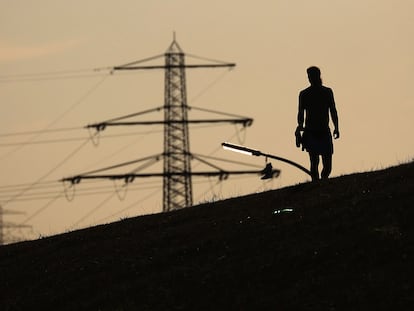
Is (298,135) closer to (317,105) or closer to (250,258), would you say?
(317,105)

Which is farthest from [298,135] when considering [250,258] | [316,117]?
[250,258]

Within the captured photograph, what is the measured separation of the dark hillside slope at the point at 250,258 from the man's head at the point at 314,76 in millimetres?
2072

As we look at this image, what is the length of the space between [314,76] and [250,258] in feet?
22.0

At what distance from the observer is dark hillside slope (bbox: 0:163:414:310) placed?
19.8 m

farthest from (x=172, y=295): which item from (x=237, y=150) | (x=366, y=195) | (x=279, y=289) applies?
(x=237, y=150)

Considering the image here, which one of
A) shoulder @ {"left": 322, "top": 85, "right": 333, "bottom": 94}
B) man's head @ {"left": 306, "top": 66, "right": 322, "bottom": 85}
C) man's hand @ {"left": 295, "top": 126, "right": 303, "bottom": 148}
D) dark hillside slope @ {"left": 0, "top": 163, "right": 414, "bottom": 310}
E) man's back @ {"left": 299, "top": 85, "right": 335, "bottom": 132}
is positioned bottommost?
dark hillside slope @ {"left": 0, "top": 163, "right": 414, "bottom": 310}

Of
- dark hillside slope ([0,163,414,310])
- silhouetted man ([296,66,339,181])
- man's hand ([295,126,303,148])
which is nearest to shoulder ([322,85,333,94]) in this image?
silhouetted man ([296,66,339,181])

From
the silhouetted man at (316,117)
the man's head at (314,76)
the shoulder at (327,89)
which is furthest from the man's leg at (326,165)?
the man's head at (314,76)

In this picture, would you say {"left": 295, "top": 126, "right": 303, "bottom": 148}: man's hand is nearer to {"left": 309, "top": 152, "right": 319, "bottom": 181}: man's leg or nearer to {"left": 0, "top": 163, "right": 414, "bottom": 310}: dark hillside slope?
{"left": 309, "top": 152, "right": 319, "bottom": 181}: man's leg

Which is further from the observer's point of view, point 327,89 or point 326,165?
point 326,165

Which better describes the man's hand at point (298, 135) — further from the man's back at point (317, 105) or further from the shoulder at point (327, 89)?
the shoulder at point (327, 89)

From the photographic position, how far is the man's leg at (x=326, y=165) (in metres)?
28.2

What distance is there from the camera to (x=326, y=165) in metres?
28.7

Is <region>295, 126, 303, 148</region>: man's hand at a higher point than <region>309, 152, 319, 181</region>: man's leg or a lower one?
higher
